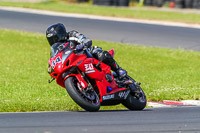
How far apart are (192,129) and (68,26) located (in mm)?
15618

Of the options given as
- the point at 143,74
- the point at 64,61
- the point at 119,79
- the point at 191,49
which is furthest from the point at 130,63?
the point at 64,61

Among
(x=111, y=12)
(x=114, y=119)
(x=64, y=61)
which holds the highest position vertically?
(x=64, y=61)

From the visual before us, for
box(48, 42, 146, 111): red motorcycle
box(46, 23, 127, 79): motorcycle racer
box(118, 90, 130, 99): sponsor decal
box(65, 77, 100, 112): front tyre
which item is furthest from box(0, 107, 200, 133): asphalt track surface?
box(46, 23, 127, 79): motorcycle racer

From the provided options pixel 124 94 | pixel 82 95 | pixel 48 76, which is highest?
pixel 82 95

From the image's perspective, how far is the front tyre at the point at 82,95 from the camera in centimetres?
716

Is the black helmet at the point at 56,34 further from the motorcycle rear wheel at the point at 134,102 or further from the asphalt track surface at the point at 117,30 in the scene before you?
the asphalt track surface at the point at 117,30

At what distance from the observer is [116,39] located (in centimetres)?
1930

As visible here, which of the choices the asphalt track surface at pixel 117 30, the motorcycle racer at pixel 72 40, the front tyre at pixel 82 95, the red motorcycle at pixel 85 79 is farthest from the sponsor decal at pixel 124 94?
the asphalt track surface at pixel 117 30

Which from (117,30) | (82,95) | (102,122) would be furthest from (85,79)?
(117,30)

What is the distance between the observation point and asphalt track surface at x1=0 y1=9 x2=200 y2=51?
62.6 ft

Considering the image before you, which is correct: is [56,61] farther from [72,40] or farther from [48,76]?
[48,76]

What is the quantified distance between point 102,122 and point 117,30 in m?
14.7

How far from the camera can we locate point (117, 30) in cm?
2108

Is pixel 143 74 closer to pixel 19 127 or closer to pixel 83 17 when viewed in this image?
pixel 19 127
